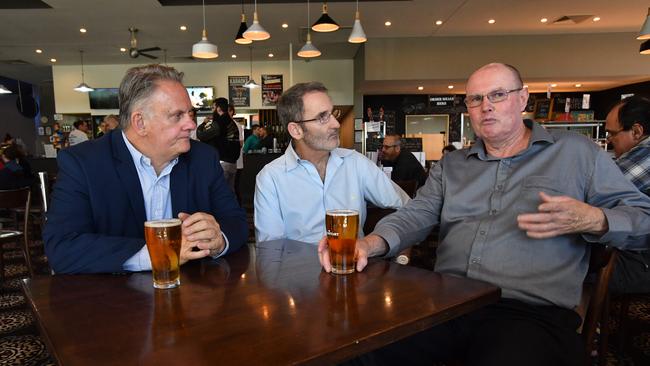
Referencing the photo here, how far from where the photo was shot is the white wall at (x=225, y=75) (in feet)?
38.6

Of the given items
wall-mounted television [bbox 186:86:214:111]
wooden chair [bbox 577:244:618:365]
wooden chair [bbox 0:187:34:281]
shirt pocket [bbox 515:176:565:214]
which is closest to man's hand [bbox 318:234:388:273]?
shirt pocket [bbox 515:176:565:214]

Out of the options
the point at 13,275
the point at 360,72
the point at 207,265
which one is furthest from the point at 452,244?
the point at 360,72

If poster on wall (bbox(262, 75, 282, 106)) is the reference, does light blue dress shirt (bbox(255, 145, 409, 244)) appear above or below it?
below

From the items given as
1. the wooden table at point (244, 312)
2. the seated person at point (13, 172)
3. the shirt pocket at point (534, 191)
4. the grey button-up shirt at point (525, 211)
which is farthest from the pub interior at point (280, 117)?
the seated person at point (13, 172)

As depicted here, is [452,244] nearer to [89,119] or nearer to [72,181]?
[72,181]

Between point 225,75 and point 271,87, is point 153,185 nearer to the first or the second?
point 271,87

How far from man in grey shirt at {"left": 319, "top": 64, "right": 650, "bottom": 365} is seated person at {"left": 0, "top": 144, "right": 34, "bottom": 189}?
5.90 meters

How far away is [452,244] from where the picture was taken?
5.14 feet

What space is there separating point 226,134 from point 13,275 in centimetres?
289

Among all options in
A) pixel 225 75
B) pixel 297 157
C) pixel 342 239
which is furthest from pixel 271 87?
pixel 342 239

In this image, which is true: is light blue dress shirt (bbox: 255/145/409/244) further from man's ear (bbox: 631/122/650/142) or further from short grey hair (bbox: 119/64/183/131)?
man's ear (bbox: 631/122/650/142)

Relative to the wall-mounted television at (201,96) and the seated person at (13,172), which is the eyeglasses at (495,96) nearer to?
the seated person at (13,172)

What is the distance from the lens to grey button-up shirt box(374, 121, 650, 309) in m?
1.37

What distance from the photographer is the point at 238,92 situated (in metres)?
11.9
